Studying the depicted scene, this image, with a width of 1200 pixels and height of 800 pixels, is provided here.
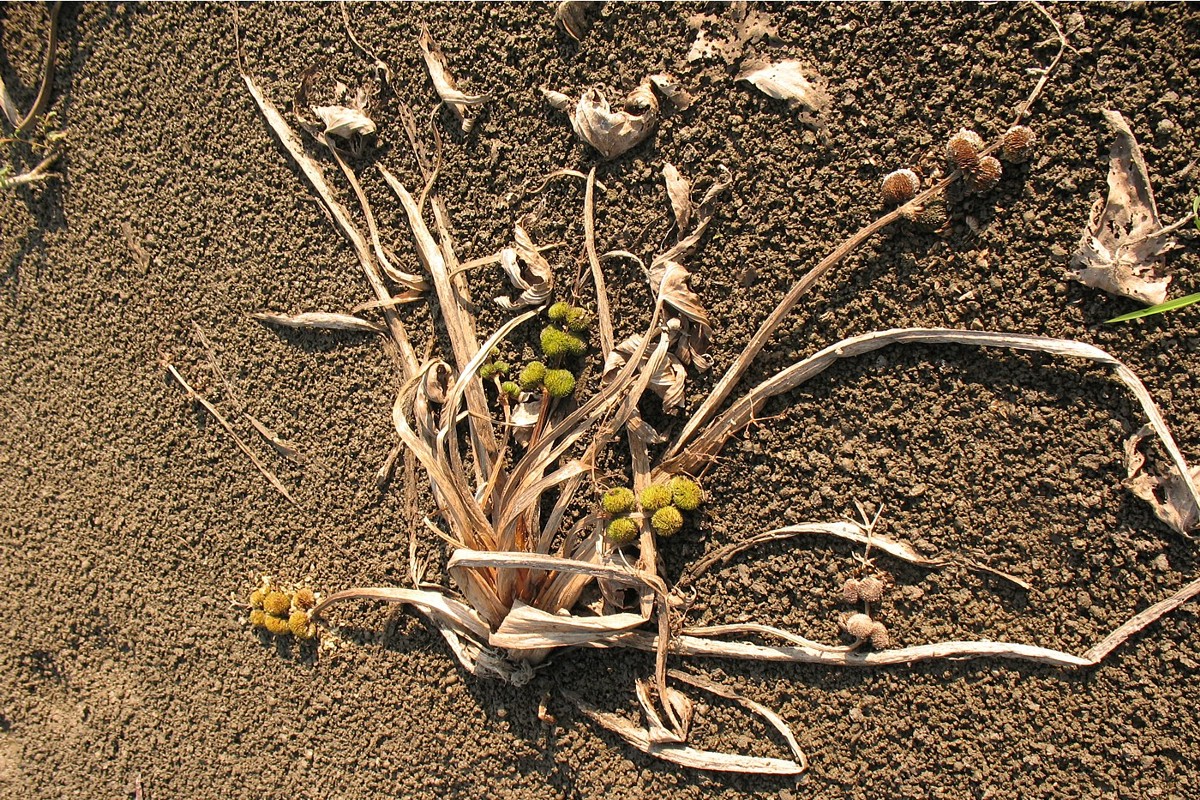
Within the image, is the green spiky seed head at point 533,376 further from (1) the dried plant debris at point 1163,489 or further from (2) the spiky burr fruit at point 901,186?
(1) the dried plant debris at point 1163,489

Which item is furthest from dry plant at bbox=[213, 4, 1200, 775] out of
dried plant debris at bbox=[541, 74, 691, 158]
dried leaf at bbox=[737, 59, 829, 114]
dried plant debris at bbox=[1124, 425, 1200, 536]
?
dried plant debris at bbox=[1124, 425, 1200, 536]

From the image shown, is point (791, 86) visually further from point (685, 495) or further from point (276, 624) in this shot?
point (276, 624)

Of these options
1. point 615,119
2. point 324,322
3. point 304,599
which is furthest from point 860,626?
point 324,322

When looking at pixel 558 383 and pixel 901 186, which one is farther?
pixel 558 383

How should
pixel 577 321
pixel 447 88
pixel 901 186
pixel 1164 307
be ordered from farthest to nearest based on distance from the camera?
pixel 447 88 < pixel 577 321 < pixel 901 186 < pixel 1164 307

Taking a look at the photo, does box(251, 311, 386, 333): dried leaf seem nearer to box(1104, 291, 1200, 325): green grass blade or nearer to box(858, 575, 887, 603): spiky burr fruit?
box(858, 575, 887, 603): spiky burr fruit

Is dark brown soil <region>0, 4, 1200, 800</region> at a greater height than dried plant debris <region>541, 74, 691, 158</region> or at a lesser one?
lesser
